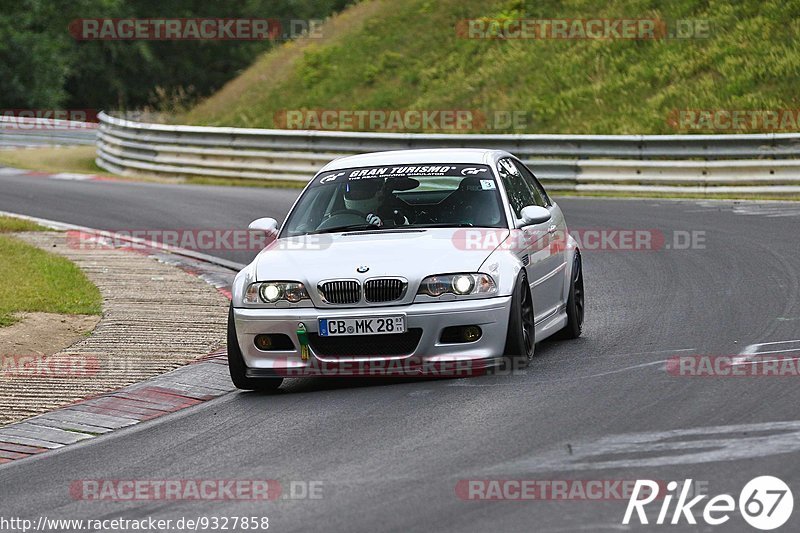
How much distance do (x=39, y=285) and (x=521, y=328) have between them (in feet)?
19.3

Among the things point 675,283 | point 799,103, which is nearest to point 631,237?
point 675,283

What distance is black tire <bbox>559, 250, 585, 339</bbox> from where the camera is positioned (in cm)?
1028

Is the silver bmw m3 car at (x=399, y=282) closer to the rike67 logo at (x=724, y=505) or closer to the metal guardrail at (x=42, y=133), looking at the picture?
the rike67 logo at (x=724, y=505)

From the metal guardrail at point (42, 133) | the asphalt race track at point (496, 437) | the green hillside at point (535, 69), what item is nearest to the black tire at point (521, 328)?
the asphalt race track at point (496, 437)

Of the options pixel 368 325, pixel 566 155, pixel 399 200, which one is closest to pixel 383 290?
pixel 368 325

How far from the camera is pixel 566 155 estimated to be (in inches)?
938

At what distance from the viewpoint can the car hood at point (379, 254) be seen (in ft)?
28.3

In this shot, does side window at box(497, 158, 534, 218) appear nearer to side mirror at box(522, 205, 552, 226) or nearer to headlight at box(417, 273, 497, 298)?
side mirror at box(522, 205, 552, 226)

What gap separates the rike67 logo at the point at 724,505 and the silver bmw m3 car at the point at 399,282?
2.77m

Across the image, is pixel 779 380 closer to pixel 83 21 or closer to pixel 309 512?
pixel 309 512

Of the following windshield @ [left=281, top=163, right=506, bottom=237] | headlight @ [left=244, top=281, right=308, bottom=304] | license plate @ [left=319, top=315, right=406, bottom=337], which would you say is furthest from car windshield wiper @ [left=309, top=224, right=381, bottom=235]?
license plate @ [left=319, top=315, right=406, bottom=337]

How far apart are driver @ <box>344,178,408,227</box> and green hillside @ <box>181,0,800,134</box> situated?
53.3 ft

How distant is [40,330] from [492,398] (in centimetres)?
458

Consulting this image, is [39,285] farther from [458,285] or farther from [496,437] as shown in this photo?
[496,437]
